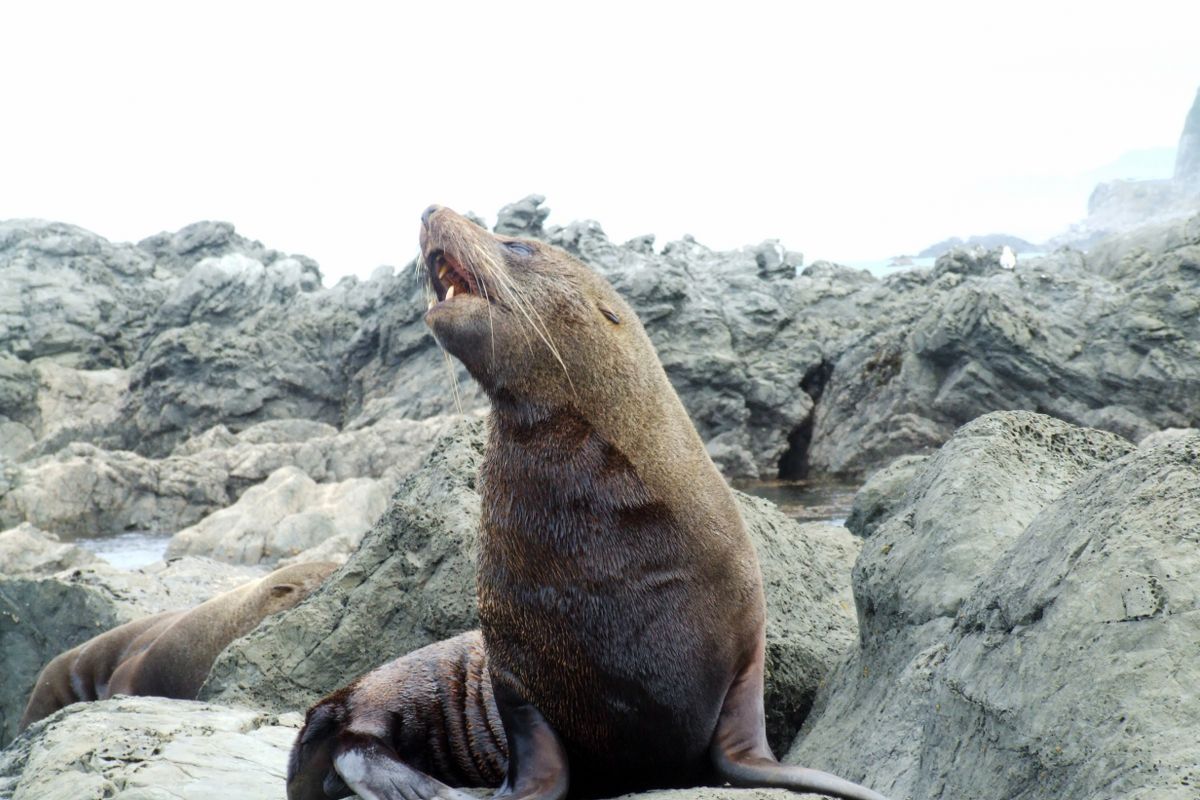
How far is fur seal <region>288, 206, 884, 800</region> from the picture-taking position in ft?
13.4

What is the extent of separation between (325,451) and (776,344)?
11.2 m

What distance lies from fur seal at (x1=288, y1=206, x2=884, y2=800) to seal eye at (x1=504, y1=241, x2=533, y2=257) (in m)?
0.07

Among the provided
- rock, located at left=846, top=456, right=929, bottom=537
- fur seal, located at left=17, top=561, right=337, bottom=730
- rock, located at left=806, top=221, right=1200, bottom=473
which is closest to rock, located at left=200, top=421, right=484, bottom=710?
fur seal, located at left=17, top=561, right=337, bottom=730

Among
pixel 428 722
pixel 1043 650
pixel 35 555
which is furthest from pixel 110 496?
pixel 1043 650

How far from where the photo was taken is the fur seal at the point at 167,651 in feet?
29.4

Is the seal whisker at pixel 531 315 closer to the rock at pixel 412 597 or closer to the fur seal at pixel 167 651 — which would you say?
the rock at pixel 412 597

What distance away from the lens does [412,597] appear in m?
6.25

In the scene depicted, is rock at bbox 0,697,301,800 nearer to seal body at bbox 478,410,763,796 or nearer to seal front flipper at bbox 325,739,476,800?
seal front flipper at bbox 325,739,476,800

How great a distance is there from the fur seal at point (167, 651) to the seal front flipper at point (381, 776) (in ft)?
14.7

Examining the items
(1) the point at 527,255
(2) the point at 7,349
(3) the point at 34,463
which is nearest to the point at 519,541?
(1) the point at 527,255

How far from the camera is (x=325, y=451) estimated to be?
27750 millimetres

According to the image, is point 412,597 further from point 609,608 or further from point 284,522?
point 284,522

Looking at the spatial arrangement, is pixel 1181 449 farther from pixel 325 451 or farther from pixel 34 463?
pixel 34 463

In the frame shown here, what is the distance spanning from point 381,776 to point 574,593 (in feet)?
3.15
